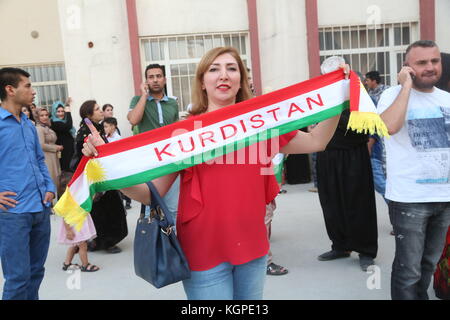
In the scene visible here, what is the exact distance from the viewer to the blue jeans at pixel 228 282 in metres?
1.75

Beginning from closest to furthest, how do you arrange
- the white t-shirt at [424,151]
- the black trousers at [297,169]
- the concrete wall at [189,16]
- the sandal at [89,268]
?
the white t-shirt at [424,151] → the sandal at [89,268] → the black trousers at [297,169] → the concrete wall at [189,16]

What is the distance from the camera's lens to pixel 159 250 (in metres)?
1.70

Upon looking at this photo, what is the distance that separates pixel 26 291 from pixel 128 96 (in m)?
6.28

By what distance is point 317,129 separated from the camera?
1961mm

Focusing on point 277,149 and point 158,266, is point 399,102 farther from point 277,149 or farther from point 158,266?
point 158,266

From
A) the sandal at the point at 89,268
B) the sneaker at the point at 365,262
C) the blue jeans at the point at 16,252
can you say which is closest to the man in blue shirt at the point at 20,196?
the blue jeans at the point at 16,252

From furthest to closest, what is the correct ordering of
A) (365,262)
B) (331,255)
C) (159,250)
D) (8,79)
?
Result: 1. (331,255)
2. (365,262)
3. (8,79)
4. (159,250)

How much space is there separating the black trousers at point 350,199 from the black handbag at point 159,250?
8.07ft

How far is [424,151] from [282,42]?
21.4ft

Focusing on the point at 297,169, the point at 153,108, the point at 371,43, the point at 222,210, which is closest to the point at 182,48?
the point at 297,169

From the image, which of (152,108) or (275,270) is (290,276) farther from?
(152,108)

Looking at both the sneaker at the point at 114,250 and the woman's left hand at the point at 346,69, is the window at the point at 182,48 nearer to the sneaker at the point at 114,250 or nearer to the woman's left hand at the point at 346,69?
the sneaker at the point at 114,250
